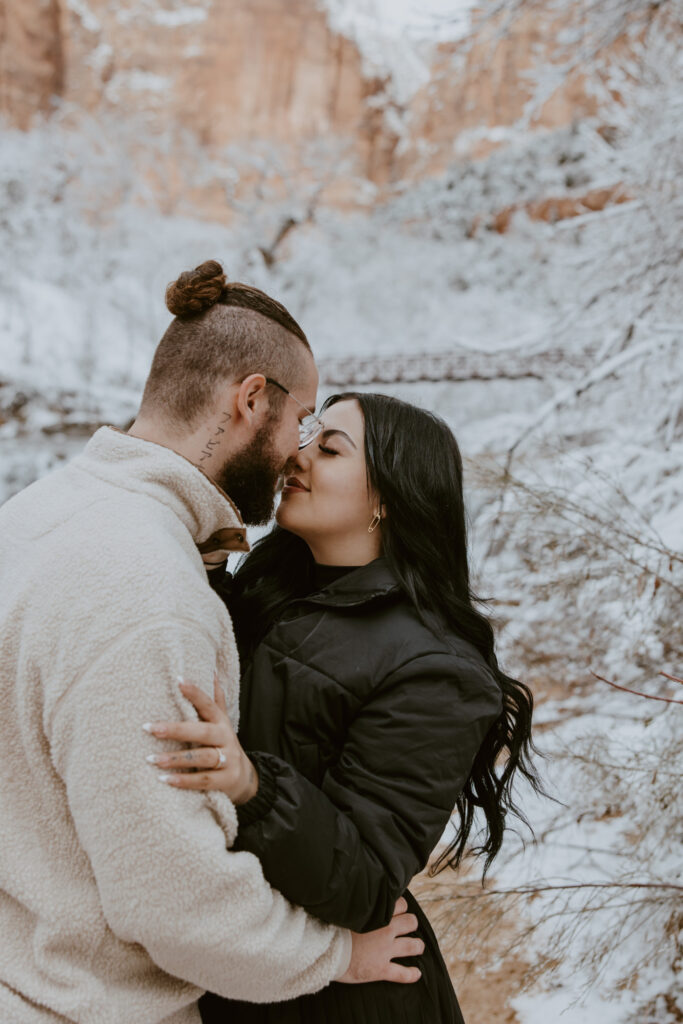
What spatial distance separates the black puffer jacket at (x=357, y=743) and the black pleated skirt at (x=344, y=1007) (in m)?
0.17

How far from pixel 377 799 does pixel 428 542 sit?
491 mm

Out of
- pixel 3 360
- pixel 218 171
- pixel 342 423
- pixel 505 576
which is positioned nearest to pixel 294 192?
pixel 218 171

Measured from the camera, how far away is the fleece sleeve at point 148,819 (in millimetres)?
919

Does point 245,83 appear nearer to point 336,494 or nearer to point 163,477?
point 336,494

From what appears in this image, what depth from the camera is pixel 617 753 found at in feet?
8.73

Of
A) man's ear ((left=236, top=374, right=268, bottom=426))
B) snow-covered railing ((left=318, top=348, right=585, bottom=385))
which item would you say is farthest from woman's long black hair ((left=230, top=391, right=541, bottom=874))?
snow-covered railing ((left=318, top=348, right=585, bottom=385))

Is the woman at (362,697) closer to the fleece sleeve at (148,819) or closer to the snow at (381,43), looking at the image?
the fleece sleeve at (148,819)

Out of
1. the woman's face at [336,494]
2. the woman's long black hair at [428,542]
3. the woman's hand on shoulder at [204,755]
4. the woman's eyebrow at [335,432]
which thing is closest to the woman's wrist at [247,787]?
the woman's hand on shoulder at [204,755]

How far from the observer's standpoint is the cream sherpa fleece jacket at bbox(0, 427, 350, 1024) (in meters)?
0.93

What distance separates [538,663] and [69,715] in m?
2.64

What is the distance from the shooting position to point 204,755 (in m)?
0.96

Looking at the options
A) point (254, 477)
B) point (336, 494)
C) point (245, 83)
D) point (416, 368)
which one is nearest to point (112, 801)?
point (254, 477)

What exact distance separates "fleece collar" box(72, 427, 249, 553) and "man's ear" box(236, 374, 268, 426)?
141 mm

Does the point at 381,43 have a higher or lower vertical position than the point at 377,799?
higher
